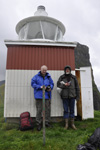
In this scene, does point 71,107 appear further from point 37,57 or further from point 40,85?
point 37,57

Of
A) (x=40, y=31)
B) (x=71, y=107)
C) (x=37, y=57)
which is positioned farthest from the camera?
(x=40, y=31)

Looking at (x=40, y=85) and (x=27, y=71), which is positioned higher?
(x=27, y=71)

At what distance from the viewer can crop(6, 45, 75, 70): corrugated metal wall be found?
232 inches

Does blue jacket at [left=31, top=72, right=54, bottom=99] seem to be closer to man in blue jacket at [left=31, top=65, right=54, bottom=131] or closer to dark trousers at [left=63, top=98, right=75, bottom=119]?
man in blue jacket at [left=31, top=65, right=54, bottom=131]

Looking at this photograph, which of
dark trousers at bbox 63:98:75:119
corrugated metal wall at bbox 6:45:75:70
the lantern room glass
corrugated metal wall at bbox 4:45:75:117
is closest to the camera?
dark trousers at bbox 63:98:75:119

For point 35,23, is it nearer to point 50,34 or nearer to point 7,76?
point 50,34

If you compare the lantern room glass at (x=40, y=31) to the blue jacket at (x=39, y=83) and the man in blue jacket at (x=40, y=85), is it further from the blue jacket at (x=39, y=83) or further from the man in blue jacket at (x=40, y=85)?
the blue jacket at (x=39, y=83)

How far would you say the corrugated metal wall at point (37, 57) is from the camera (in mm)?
5898

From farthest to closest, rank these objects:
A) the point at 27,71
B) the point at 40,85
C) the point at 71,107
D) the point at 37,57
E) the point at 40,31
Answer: the point at 40,31
the point at 37,57
the point at 27,71
the point at 71,107
the point at 40,85

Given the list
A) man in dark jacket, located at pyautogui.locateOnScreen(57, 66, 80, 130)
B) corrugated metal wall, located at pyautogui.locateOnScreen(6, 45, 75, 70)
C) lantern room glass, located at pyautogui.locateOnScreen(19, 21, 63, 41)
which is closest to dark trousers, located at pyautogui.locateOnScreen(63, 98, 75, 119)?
man in dark jacket, located at pyautogui.locateOnScreen(57, 66, 80, 130)

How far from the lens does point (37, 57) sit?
600cm

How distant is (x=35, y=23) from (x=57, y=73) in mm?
3638

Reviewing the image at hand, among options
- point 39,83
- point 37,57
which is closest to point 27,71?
point 37,57

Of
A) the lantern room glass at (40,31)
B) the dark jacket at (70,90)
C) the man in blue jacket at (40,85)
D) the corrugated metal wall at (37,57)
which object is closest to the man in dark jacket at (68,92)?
the dark jacket at (70,90)
